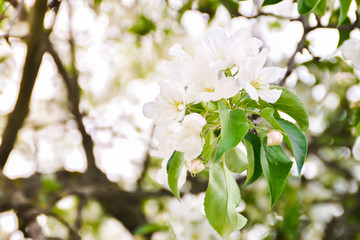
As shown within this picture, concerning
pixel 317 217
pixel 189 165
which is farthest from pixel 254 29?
pixel 317 217

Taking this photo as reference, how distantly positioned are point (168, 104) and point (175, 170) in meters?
0.12

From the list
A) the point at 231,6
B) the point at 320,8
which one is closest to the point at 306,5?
the point at 320,8

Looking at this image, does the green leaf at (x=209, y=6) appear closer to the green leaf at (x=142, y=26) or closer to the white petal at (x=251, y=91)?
the green leaf at (x=142, y=26)

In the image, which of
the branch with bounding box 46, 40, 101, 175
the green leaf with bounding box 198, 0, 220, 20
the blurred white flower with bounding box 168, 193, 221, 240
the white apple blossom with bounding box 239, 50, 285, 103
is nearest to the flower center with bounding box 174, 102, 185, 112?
the white apple blossom with bounding box 239, 50, 285, 103

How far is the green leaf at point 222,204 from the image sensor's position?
0.72m

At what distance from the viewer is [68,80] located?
209 centimetres

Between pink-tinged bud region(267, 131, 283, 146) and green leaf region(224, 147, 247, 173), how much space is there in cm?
16

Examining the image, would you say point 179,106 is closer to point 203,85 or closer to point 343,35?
point 203,85

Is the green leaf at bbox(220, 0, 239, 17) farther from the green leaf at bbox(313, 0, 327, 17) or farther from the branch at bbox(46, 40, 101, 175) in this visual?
the branch at bbox(46, 40, 101, 175)

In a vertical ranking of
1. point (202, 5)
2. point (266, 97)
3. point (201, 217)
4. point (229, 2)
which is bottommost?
point (201, 217)

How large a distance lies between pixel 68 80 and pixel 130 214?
2.99ft

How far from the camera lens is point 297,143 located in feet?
2.38

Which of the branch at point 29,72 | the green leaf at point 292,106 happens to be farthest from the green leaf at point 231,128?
the branch at point 29,72

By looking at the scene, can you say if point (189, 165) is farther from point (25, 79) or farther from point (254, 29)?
point (25, 79)
